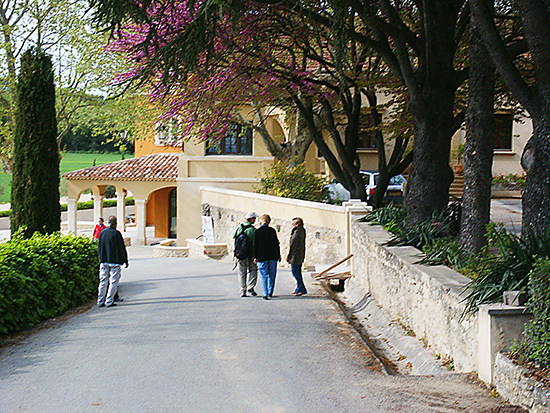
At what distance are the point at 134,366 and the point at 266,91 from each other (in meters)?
11.9

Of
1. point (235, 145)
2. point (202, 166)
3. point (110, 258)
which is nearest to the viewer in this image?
point (110, 258)

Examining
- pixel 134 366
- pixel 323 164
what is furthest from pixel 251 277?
pixel 323 164

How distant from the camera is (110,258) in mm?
11812

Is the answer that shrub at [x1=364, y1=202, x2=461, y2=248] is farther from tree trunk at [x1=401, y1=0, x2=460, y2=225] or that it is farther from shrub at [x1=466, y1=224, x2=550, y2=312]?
shrub at [x1=466, y1=224, x2=550, y2=312]

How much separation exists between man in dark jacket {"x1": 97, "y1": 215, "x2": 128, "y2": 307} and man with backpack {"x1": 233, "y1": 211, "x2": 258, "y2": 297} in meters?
2.14

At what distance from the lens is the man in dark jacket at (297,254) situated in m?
12.8

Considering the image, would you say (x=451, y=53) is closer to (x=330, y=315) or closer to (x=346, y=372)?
(x=330, y=315)

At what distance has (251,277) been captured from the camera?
12.7 metres

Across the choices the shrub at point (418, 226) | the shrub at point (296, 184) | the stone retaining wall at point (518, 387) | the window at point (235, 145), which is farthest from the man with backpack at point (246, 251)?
the window at point (235, 145)

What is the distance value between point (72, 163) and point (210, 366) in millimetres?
71799

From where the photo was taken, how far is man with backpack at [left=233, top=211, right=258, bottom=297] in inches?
485

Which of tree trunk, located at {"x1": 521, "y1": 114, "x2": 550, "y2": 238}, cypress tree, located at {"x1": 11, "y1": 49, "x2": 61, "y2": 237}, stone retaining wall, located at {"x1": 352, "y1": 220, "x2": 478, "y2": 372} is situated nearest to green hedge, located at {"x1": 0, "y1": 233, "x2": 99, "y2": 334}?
cypress tree, located at {"x1": 11, "y1": 49, "x2": 61, "y2": 237}

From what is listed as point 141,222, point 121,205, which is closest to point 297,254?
point 141,222

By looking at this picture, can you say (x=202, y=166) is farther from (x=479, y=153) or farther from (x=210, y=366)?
(x=210, y=366)
